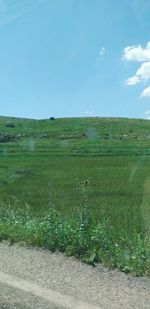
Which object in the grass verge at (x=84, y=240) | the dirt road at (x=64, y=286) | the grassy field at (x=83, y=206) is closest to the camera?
the dirt road at (x=64, y=286)

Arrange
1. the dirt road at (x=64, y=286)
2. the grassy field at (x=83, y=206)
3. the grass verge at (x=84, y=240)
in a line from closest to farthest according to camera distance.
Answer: the dirt road at (x=64, y=286) < the grass verge at (x=84, y=240) < the grassy field at (x=83, y=206)

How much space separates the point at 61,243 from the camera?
8531 millimetres

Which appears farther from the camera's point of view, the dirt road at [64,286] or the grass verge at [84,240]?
the grass verge at [84,240]

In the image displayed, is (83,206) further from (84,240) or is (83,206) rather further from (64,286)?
(64,286)

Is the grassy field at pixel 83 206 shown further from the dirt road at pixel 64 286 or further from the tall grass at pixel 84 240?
the dirt road at pixel 64 286

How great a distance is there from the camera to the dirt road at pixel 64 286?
19.1 feet

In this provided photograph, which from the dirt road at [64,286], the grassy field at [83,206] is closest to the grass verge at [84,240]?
the grassy field at [83,206]

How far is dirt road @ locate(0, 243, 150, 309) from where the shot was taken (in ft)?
19.1

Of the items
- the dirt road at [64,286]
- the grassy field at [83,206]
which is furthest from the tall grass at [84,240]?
the dirt road at [64,286]

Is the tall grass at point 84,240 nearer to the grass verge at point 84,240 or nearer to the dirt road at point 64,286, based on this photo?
the grass verge at point 84,240

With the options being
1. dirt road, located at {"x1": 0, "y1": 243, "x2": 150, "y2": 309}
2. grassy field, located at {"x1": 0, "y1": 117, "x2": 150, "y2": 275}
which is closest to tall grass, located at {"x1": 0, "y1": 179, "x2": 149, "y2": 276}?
grassy field, located at {"x1": 0, "y1": 117, "x2": 150, "y2": 275}

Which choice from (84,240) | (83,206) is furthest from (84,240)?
(83,206)

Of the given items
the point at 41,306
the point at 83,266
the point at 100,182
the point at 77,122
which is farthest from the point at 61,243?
the point at 77,122

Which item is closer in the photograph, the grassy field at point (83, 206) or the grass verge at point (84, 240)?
the grass verge at point (84, 240)
